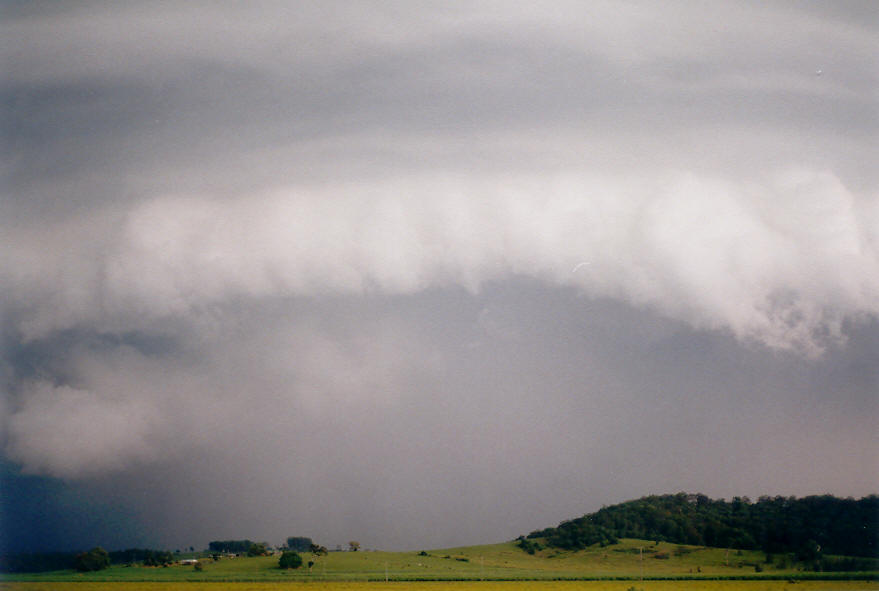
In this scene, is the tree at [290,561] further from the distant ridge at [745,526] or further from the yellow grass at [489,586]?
the distant ridge at [745,526]

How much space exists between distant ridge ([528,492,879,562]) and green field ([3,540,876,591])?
1237 mm

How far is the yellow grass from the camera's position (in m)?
47.7

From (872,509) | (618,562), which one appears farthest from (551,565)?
(872,509)

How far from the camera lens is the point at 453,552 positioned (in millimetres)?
74625

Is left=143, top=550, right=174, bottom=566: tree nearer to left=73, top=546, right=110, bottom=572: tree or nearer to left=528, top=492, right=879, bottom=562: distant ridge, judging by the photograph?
left=73, top=546, right=110, bottom=572: tree

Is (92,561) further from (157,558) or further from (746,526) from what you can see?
(746,526)

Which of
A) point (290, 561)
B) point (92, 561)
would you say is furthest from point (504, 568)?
point (92, 561)

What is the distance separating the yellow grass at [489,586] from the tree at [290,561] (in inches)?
263

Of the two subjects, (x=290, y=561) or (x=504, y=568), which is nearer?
(x=290, y=561)

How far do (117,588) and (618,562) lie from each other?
3847cm

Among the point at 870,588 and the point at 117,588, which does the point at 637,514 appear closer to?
the point at 870,588

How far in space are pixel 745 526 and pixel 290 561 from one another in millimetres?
35747

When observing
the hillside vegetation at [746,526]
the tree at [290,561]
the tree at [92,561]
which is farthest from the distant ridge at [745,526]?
the tree at [92,561]

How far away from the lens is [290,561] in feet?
202
